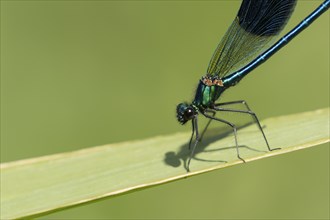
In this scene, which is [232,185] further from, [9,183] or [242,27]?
[9,183]

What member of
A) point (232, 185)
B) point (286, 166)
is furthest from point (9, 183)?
point (286, 166)

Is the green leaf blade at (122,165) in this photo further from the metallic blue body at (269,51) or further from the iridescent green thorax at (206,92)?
the metallic blue body at (269,51)

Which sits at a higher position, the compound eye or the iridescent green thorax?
the iridescent green thorax

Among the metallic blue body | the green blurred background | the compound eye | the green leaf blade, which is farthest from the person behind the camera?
the metallic blue body

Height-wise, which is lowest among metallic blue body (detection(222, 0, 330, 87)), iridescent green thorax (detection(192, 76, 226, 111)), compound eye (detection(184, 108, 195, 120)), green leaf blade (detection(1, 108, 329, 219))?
green leaf blade (detection(1, 108, 329, 219))

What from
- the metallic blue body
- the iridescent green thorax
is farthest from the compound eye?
the metallic blue body

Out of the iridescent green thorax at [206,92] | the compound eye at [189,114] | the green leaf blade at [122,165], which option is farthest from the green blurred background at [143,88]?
the green leaf blade at [122,165]

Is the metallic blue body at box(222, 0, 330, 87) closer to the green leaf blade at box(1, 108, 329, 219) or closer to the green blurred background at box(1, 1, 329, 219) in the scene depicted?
the green blurred background at box(1, 1, 329, 219)

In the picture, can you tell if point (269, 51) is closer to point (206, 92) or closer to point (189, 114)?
point (206, 92)
